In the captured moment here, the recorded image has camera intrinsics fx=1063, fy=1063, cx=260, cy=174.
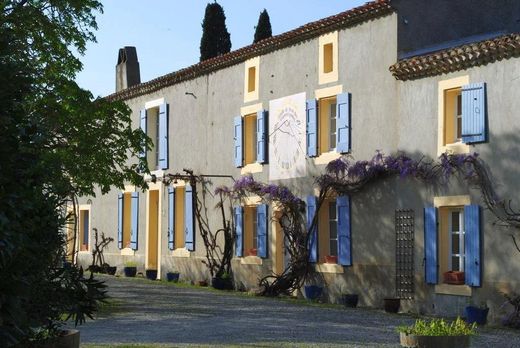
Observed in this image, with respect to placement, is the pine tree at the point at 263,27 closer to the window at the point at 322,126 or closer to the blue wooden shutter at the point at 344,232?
the window at the point at 322,126

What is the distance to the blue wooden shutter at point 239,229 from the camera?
23844mm

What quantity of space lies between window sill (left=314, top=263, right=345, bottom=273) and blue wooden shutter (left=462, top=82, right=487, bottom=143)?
4.23 meters

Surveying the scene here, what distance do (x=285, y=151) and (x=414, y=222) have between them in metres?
4.50

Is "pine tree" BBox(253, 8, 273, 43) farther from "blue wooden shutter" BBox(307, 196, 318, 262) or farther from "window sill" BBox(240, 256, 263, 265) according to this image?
"blue wooden shutter" BBox(307, 196, 318, 262)

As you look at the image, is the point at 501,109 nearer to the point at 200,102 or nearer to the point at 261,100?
the point at 261,100

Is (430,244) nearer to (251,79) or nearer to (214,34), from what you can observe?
(251,79)

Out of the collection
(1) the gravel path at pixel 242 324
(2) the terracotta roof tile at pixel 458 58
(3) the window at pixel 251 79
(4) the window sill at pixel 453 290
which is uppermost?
(3) the window at pixel 251 79

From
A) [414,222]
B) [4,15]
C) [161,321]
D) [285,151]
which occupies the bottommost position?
[161,321]

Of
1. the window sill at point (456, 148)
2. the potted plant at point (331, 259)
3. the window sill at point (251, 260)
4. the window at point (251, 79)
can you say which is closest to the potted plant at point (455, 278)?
the window sill at point (456, 148)

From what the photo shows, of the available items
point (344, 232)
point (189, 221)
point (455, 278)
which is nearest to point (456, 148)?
point (455, 278)

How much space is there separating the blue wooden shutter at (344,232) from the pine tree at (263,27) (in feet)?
47.5

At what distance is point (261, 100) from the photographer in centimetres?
2345

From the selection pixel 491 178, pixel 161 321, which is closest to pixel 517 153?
pixel 491 178

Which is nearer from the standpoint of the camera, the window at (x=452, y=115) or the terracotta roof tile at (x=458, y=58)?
the terracotta roof tile at (x=458, y=58)
